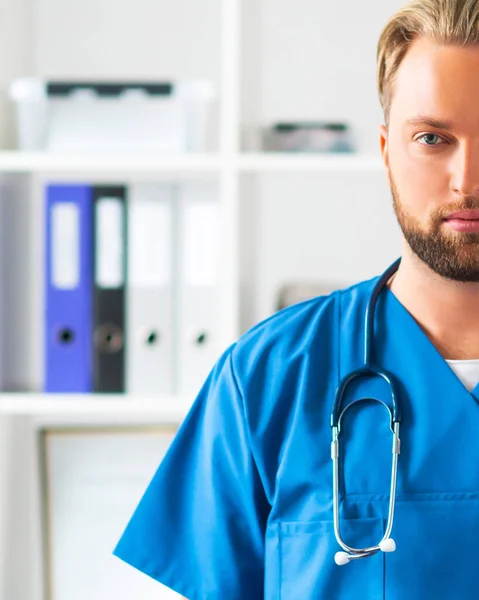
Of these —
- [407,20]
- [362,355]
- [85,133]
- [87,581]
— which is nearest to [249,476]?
[362,355]

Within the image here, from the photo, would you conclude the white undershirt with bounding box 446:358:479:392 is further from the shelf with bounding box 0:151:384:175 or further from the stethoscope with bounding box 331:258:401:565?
the shelf with bounding box 0:151:384:175

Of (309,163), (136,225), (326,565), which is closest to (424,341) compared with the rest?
(326,565)

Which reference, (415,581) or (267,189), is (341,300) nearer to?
(415,581)

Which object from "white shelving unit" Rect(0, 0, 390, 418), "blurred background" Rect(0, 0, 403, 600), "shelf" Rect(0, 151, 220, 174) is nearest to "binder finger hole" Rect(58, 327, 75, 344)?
"blurred background" Rect(0, 0, 403, 600)

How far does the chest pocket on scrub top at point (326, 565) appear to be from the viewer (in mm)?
890

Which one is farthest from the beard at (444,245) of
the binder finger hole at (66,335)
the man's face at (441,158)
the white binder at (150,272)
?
the binder finger hole at (66,335)

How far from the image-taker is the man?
883mm

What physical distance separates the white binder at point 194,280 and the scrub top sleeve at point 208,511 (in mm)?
377

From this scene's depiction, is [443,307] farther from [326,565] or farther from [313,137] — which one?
[313,137]

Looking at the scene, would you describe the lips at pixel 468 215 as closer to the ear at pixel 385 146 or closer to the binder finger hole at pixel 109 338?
the ear at pixel 385 146

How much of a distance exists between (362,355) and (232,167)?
1.74 ft

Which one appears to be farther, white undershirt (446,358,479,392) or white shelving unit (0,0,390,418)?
white shelving unit (0,0,390,418)

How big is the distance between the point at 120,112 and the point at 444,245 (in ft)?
2.42

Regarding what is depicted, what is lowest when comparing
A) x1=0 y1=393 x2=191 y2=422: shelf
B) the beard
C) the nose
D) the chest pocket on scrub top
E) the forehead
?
the chest pocket on scrub top
